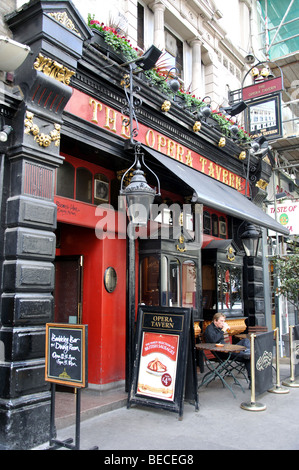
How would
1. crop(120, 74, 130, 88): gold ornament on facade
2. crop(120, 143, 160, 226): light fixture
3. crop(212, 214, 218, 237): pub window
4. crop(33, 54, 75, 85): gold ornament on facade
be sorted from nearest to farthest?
crop(33, 54, 75, 85): gold ornament on facade < crop(120, 143, 160, 226): light fixture < crop(120, 74, 130, 88): gold ornament on facade < crop(212, 214, 218, 237): pub window

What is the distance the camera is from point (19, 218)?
494cm

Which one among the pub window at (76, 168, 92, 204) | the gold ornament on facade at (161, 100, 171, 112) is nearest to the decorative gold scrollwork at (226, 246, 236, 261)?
the gold ornament on facade at (161, 100, 171, 112)

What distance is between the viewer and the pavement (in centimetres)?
459

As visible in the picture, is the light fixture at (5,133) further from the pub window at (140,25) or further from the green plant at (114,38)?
the pub window at (140,25)

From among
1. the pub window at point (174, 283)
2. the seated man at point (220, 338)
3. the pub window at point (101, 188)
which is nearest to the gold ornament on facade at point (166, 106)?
the pub window at point (101, 188)

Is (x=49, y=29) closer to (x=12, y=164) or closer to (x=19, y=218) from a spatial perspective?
(x=12, y=164)

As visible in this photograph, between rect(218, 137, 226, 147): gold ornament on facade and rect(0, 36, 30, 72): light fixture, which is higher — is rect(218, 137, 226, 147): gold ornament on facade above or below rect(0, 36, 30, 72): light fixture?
above

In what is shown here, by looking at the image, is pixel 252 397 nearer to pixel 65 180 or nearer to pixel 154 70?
pixel 65 180

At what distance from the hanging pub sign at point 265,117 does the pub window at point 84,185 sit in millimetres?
6826

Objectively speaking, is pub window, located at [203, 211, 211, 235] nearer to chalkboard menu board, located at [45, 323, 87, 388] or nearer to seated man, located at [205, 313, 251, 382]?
seated man, located at [205, 313, 251, 382]

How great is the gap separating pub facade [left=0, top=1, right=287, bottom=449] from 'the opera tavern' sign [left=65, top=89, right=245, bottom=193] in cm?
3

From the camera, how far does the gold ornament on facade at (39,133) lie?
5.13m

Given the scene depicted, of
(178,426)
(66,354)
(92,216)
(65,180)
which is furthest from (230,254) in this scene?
(66,354)

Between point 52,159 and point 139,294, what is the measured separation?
3.74 meters
